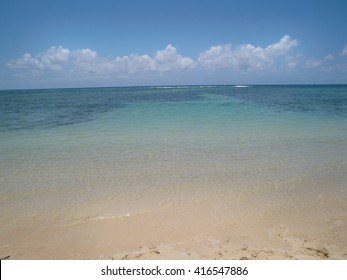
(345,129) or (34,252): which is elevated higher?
(345,129)

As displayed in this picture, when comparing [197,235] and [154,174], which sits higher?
→ [154,174]

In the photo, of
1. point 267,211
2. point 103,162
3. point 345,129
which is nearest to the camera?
point 267,211

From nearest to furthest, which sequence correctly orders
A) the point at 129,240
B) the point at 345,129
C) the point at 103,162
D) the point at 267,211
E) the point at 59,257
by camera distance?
the point at 59,257
the point at 129,240
the point at 267,211
the point at 103,162
the point at 345,129

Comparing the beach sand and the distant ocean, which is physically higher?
the distant ocean

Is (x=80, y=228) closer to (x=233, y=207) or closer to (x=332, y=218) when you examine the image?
(x=233, y=207)

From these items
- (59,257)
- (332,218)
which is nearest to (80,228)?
(59,257)

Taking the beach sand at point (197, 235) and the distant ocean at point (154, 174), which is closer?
the beach sand at point (197, 235)

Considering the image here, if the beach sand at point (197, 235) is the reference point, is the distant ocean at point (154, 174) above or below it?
above

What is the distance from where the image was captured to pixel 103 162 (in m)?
7.43

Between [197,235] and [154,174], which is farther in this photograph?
[154,174]

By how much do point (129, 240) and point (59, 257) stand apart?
1.01 metres

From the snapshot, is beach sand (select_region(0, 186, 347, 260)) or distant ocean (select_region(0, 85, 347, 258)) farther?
distant ocean (select_region(0, 85, 347, 258))

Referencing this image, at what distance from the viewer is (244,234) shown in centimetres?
398
